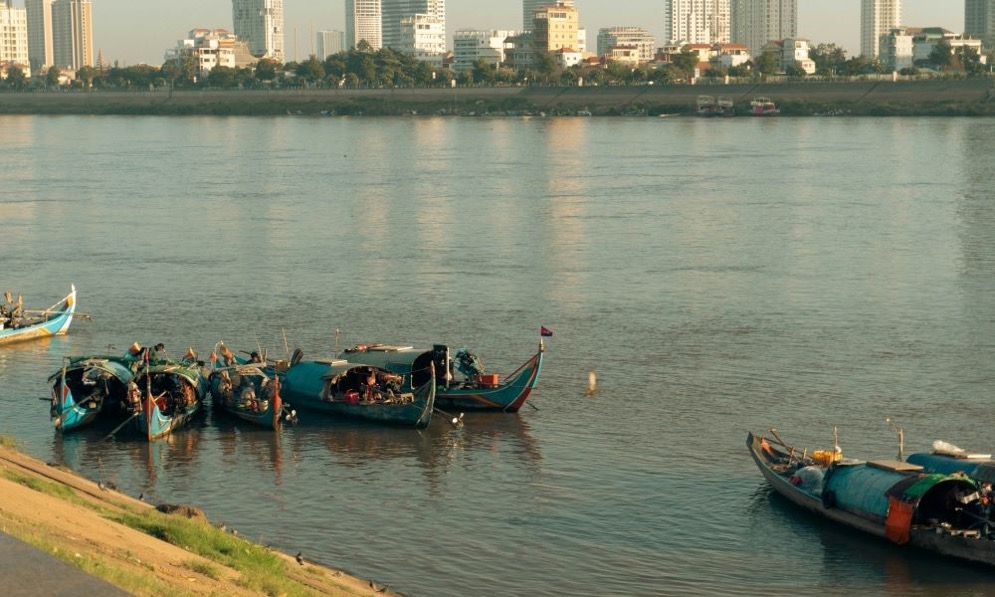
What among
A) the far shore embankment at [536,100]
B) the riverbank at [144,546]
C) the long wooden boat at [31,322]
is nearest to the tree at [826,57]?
the far shore embankment at [536,100]

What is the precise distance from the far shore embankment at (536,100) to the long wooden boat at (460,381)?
328 feet

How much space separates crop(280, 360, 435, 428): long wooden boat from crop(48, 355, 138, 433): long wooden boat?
2.63 metres

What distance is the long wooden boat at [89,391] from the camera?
23141mm

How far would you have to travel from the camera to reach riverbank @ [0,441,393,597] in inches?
478

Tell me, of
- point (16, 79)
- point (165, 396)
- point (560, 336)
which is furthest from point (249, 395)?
point (16, 79)

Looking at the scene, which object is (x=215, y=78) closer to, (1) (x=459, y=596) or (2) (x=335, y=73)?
(2) (x=335, y=73)

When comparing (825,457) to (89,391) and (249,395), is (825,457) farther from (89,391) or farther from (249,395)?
(89,391)

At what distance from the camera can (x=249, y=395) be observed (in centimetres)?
2377

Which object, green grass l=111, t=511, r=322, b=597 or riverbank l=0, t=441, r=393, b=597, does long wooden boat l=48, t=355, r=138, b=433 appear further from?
green grass l=111, t=511, r=322, b=597

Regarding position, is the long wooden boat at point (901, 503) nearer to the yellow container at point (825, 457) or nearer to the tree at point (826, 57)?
the yellow container at point (825, 457)

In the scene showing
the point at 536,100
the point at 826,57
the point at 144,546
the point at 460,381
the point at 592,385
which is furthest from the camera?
the point at 826,57

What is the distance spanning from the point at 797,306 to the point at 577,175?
35.2 meters

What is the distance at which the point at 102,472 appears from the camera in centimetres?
2119

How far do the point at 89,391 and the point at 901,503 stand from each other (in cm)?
1323
